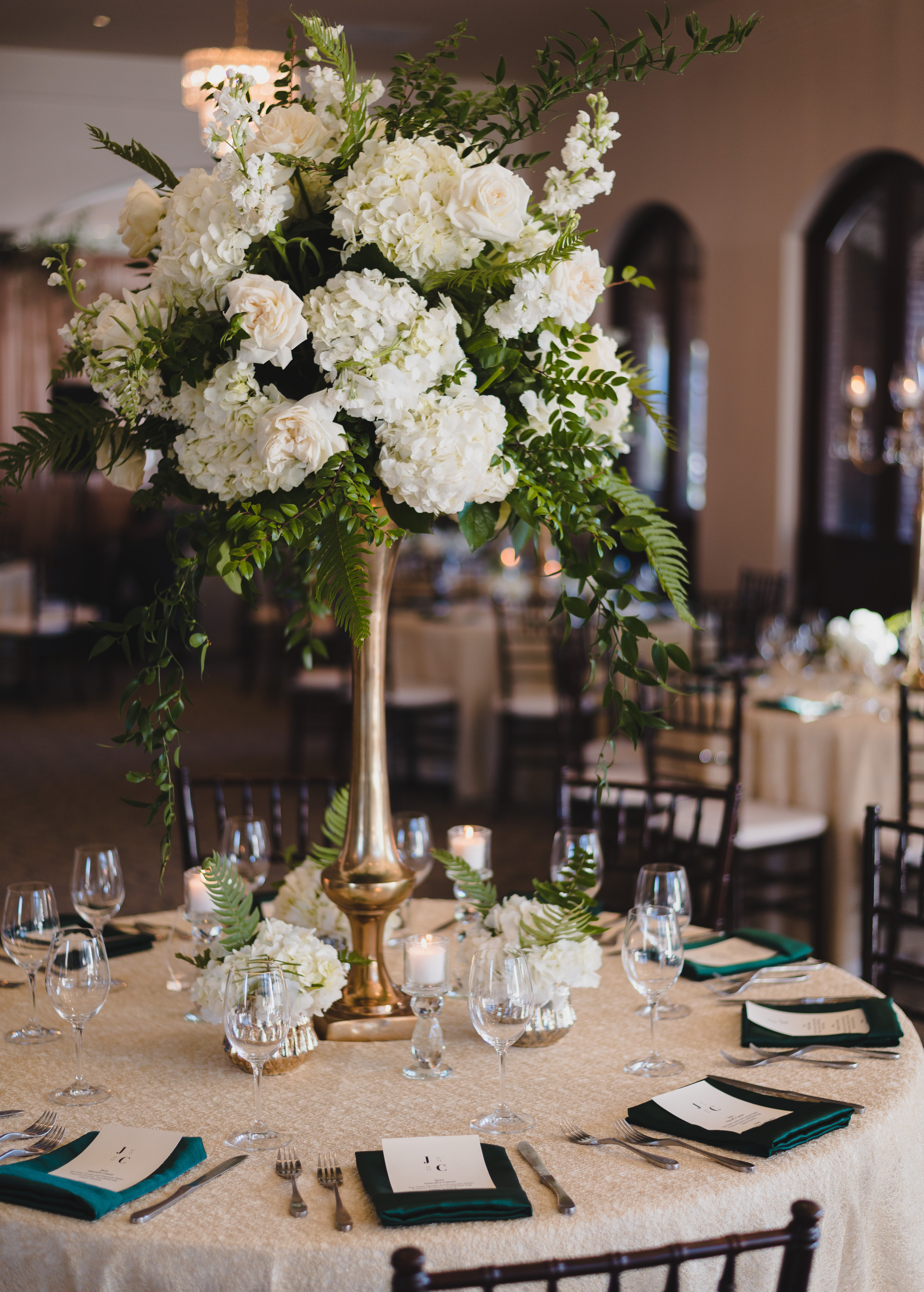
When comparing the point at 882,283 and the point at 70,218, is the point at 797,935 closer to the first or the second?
the point at 882,283

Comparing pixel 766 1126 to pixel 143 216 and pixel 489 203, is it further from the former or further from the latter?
pixel 143 216

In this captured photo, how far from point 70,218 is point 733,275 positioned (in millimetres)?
5998

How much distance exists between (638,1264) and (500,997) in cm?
45

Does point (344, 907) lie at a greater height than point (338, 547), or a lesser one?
lesser

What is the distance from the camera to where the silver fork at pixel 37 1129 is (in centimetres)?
154

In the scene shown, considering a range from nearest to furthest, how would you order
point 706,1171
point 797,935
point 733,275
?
point 706,1171
point 797,935
point 733,275

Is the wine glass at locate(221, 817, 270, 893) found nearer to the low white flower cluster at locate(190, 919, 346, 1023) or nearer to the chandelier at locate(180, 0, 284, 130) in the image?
the low white flower cluster at locate(190, 919, 346, 1023)

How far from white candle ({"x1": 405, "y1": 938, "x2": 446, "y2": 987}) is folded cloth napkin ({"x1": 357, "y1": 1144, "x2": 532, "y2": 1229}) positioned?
335 mm

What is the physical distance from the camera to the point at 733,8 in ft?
26.1

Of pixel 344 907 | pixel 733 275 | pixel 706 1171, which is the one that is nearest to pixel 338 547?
pixel 344 907

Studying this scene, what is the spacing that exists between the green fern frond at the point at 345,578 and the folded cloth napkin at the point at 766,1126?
2.23 feet

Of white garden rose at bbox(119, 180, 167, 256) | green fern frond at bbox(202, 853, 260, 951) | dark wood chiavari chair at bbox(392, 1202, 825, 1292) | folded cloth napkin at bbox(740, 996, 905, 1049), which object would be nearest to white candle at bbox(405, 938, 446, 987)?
green fern frond at bbox(202, 853, 260, 951)

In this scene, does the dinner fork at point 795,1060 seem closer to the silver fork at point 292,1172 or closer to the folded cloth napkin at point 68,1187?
the silver fork at point 292,1172

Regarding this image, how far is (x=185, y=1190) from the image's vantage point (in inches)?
55.0
